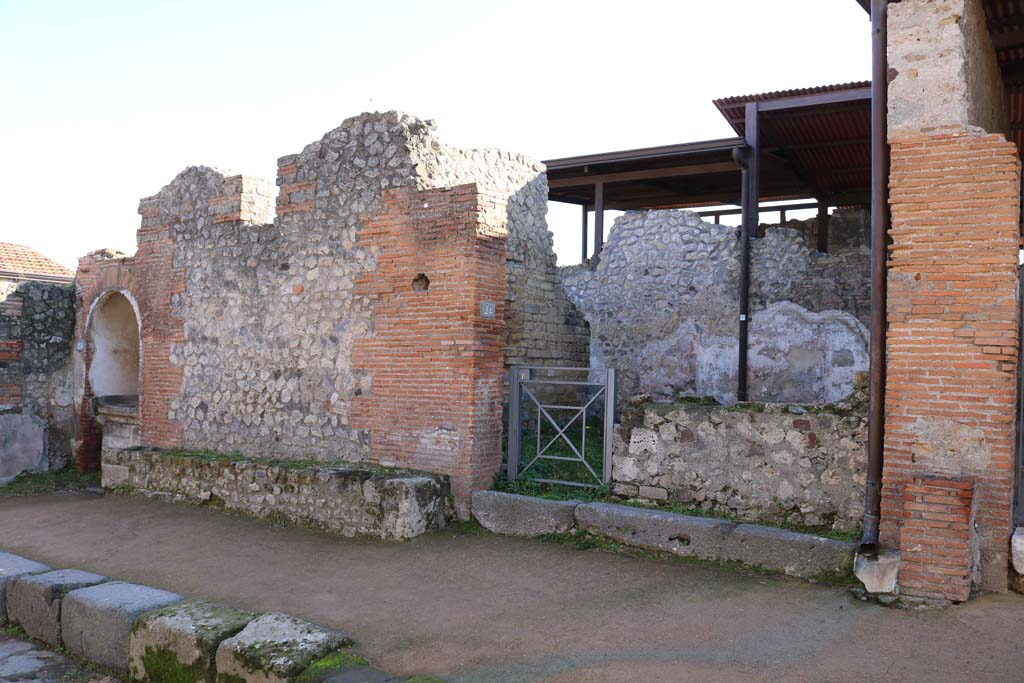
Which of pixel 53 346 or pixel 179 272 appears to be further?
pixel 53 346

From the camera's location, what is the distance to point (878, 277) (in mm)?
5043

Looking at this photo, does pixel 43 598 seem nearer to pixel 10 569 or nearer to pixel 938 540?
pixel 10 569

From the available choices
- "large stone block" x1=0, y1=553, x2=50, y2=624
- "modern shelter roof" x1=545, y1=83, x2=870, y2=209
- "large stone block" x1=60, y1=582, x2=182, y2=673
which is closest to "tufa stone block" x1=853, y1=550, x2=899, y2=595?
"large stone block" x1=60, y1=582, x2=182, y2=673

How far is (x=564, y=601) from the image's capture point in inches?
194

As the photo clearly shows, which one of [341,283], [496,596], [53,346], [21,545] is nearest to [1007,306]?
[496,596]

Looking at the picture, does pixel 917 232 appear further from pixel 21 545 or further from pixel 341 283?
pixel 21 545

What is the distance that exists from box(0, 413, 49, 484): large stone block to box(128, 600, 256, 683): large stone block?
279 inches

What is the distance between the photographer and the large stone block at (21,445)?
33.8 ft

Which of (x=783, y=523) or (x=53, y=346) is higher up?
(x=53, y=346)

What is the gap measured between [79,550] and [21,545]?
2.44 ft

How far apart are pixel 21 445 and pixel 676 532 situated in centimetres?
913

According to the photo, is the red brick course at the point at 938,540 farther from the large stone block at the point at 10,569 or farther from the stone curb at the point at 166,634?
the large stone block at the point at 10,569

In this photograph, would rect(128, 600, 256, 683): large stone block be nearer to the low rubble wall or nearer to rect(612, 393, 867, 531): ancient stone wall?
the low rubble wall

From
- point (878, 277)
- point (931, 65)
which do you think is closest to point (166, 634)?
point (878, 277)
